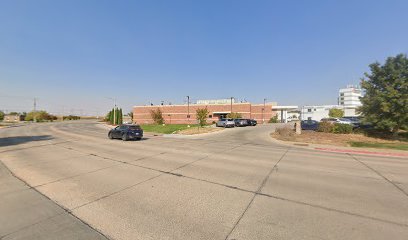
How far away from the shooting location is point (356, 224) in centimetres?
425

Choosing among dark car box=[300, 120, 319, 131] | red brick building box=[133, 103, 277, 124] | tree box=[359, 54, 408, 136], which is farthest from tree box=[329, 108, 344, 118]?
tree box=[359, 54, 408, 136]

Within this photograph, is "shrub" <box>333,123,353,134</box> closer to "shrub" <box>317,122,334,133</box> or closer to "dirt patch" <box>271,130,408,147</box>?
"shrub" <box>317,122,334,133</box>

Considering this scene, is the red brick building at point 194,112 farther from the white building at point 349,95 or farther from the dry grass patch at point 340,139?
the white building at point 349,95

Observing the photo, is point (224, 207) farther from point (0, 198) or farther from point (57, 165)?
point (57, 165)

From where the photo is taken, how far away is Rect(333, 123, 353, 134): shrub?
2256cm

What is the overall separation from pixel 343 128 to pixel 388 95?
18.7ft

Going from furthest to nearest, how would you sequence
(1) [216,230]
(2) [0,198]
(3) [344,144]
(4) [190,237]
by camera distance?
1. (3) [344,144]
2. (2) [0,198]
3. (1) [216,230]
4. (4) [190,237]

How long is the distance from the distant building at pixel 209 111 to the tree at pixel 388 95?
37.5 meters

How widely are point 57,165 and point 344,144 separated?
20203 millimetres

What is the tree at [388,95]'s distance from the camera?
17844 millimetres

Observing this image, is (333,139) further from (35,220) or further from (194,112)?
(194,112)

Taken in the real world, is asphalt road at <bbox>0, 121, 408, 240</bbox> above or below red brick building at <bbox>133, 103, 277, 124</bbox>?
below

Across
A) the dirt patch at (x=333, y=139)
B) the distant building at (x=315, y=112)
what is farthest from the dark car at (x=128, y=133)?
the distant building at (x=315, y=112)

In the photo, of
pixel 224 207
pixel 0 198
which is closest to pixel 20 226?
pixel 0 198
